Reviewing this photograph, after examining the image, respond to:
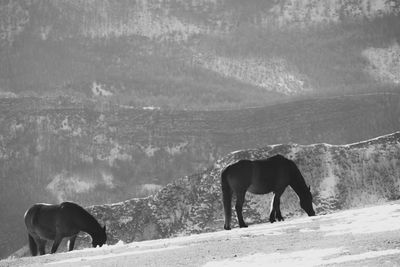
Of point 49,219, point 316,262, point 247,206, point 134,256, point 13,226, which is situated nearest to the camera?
point 316,262

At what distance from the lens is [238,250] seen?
54.0 ft

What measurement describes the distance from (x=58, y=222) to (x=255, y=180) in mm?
7927

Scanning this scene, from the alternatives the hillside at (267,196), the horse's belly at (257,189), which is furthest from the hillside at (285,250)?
the hillside at (267,196)

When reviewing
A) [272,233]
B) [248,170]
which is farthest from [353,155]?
[272,233]

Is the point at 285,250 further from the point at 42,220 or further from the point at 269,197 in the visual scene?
the point at 269,197

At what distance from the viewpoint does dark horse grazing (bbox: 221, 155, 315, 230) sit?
27.3 metres

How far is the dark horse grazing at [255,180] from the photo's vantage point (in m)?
27.3

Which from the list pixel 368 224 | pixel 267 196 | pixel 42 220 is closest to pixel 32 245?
pixel 42 220

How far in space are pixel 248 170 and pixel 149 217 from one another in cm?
4507

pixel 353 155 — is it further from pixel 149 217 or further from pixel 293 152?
pixel 149 217

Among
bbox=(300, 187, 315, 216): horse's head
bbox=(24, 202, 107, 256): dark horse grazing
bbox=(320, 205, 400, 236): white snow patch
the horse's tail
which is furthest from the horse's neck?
bbox=(320, 205, 400, 236): white snow patch

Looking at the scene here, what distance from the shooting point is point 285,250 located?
1559 cm

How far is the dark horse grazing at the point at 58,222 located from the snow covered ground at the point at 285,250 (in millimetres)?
5699

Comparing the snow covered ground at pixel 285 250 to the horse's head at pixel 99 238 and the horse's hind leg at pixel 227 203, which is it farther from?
the horse's head at pixel 99 238
